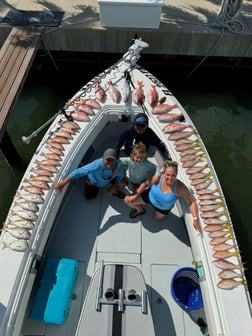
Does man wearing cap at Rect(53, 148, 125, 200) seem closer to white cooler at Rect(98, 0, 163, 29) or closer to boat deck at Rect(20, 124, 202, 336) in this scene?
boat deck at Rect(20, 124, 202, 336)

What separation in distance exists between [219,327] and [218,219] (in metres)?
1.13

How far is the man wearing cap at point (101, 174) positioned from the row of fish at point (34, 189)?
21 cm

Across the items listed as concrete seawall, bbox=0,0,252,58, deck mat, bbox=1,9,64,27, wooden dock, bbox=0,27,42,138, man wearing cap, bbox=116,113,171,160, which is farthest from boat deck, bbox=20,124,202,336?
deck mat, bbox=1,9,64,27

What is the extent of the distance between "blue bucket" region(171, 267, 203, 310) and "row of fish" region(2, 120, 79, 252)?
1857mm

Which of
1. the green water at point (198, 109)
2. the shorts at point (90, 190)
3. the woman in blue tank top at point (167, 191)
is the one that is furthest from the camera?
the green water at point (198, 109)

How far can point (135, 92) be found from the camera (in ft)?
15.1

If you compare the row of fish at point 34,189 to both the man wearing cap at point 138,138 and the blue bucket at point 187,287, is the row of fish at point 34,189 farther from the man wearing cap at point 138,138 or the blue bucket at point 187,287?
the blue bucket at point 187,287

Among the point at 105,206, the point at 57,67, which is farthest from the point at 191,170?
the point at 57,67

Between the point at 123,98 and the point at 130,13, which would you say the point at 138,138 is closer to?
the point at 123,98

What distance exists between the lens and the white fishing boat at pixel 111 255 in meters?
2.91

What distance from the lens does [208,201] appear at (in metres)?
3.54

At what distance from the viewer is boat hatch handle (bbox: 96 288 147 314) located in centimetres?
290

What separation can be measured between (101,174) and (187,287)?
1.78 m

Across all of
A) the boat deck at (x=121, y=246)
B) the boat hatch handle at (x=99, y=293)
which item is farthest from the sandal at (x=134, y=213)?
the boat hatch handle at (x=99, y=293)
